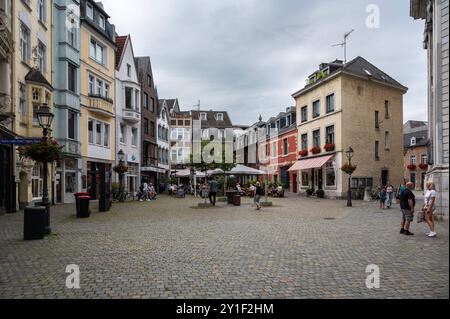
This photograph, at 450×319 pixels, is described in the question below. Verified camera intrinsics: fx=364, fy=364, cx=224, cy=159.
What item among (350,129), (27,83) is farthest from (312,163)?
(27,83)

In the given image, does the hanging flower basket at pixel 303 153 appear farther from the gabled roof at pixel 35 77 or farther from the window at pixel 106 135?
the gabled roof at pixel 35 77

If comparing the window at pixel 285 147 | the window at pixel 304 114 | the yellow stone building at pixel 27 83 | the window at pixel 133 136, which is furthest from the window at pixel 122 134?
the window at pixel 285 147

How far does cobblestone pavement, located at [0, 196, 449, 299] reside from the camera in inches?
209

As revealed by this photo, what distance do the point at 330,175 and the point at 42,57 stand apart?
25373 millimetres

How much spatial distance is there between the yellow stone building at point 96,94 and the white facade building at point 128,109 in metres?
1.78

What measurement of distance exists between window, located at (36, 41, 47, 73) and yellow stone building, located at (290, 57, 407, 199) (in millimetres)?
23277

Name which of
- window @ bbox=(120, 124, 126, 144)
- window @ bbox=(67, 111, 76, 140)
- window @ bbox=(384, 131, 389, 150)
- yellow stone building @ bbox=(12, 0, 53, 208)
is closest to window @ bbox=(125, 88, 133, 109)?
window @ bbox=(120, 124, 126, 144)

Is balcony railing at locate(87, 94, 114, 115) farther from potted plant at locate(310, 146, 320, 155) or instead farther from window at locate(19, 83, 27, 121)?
potted plant at locate(310, 146, 320, 155)

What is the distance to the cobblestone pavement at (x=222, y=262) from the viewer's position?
532 cm

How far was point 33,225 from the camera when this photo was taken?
1026 centimetres

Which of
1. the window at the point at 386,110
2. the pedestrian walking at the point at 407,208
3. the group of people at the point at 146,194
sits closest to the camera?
the pedestrian walking at the point at 407,208

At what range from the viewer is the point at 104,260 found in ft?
24.8

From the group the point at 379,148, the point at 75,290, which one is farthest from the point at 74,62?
the point at 379,148
